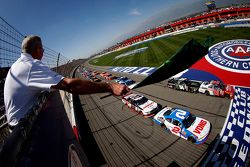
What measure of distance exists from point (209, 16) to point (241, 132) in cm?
6532

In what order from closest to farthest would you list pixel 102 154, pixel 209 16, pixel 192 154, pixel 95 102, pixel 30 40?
pixel 30 40 < pixel 192 154 < pixel 102 154 < pixel 95 102 < pixel 209 16

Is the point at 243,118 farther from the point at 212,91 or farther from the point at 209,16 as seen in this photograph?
the point at 209,16

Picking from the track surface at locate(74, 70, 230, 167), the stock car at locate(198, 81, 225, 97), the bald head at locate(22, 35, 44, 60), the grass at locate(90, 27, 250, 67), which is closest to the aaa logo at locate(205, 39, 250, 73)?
the grass at locate(90, 27, 250, 67)

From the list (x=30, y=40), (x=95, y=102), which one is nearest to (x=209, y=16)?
(x=95, y=102)

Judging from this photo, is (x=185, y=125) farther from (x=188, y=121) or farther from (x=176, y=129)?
(x=176, y=129)

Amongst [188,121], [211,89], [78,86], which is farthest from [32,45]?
[211,89]

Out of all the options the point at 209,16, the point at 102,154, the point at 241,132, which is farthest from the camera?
the point at 209,16

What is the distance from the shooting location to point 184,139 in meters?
10.9

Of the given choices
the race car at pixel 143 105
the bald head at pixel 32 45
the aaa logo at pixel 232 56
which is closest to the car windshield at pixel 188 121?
the race car at pixel 143 105

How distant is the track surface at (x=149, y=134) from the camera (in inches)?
380

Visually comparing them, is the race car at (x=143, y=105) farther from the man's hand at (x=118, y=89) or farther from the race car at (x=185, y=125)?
the man's hand at (x=118, y=89)

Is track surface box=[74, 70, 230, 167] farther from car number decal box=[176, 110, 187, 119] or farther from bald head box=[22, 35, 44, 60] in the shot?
bald head box=[22, 35, 44, 60]

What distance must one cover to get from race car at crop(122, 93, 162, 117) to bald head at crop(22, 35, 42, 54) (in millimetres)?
13270

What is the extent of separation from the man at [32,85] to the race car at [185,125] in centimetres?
1036
